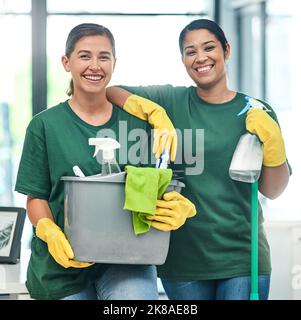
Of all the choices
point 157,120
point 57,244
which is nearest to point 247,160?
point 157,120

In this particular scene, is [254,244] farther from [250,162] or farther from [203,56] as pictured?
[203,56]

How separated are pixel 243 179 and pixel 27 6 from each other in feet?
2.86

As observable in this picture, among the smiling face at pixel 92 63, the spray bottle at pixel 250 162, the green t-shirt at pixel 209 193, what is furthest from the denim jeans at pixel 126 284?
the smiling face at pixel 92 63

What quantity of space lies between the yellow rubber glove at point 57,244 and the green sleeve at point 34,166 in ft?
0.21

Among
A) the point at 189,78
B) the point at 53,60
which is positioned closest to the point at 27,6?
the point at 53,60

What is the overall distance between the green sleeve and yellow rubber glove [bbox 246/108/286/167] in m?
0.41

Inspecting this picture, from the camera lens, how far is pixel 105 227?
1249 millimetres

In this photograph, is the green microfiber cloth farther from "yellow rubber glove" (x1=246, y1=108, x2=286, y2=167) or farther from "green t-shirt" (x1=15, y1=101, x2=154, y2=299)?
"yellow rubber glove" (x1=246, y1=108, x2=286, y2=167)

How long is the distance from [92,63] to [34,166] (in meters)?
0.23

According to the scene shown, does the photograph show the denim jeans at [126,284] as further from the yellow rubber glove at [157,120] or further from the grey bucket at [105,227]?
the yellow rubber glove at [157,120]

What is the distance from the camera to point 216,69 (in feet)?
4.60

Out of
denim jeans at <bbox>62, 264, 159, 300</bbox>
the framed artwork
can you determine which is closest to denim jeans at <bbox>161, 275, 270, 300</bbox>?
denim jeans at <bbox>62, 264, 159, 300</bbox>

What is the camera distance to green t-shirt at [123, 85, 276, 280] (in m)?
1.38

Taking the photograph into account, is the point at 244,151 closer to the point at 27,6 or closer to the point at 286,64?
the point at 286,64
